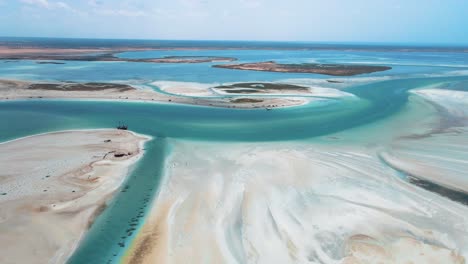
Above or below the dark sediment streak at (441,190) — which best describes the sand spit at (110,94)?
above

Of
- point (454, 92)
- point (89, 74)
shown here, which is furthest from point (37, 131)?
point (454, 92)

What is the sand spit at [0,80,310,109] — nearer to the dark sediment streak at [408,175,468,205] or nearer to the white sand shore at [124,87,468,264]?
the white sand shore at [124,87,468,264]

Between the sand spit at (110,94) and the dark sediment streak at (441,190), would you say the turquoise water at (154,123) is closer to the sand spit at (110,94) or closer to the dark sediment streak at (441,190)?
the sand spit at (110,94)

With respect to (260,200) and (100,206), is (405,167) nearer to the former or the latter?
(260,200)

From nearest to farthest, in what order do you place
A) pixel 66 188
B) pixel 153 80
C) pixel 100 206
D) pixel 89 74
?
pixel 100 206 → pixel 66 188 → pixel 153 80 → pixel 89 74

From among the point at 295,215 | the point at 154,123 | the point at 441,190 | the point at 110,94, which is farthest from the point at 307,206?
the point at 110,94

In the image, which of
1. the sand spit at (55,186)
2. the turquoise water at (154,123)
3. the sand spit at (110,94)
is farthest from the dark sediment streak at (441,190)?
the sand spit at (110,94)

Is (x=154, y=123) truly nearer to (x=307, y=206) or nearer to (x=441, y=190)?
(x=307, y=206)
